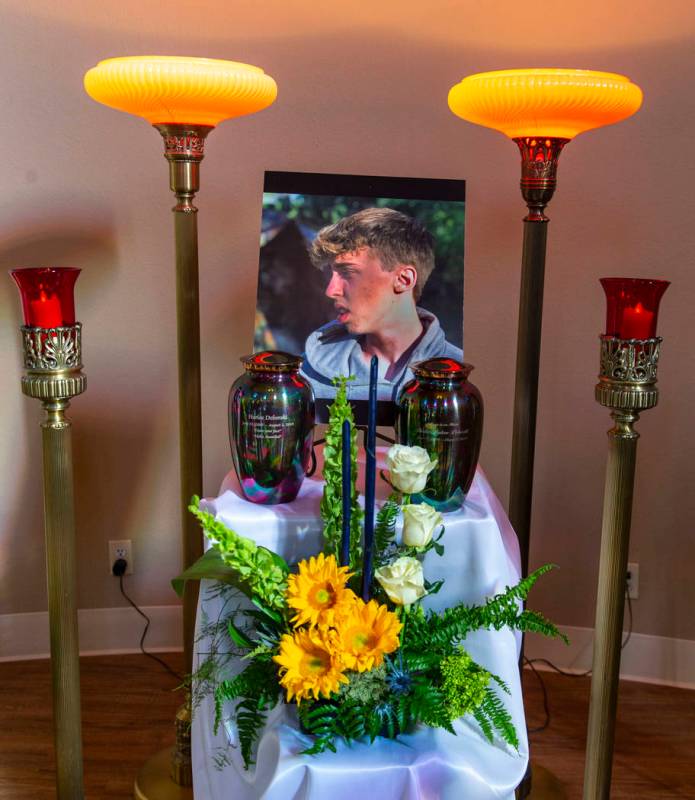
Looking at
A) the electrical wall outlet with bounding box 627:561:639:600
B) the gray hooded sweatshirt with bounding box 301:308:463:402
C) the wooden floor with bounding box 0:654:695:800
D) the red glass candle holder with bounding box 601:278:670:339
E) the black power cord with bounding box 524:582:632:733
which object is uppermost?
the red glass candle holder with bounding box 601:278:670:339

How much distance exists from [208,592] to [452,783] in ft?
1.74

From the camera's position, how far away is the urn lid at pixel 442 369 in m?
A: 1.66

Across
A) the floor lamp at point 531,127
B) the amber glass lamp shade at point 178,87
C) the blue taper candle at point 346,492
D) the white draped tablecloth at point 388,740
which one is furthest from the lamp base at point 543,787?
the amber glass lamp shade at point 178,87

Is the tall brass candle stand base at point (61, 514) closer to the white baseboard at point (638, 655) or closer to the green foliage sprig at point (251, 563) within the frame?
the green foliage sprig at point (251, 563)

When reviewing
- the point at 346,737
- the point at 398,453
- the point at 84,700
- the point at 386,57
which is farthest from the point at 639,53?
the point at 84,700

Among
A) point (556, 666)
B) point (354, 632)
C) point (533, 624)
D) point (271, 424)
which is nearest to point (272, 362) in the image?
point (271, 424)

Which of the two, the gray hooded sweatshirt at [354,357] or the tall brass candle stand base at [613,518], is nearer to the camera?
the tall brass candle stand base at [613,518]

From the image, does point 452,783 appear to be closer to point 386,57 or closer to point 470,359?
point 470,359

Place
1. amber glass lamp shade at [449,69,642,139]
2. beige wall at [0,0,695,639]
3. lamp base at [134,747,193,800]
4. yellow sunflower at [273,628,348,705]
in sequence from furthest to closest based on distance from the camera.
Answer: beige wall at [0,0,695,639]
lamp base at [134,747,193,800]
amber glass lamp shade at [449,69,642,139]
yellow sunflower at [273,628,348,705]

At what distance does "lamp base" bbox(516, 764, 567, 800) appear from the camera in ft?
6.89

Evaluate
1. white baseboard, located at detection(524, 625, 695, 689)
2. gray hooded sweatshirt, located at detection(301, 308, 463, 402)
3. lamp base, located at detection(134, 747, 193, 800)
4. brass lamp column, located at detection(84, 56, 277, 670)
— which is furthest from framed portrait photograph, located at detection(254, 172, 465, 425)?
white baseboard, located at detection(524, 625, 695, 689)

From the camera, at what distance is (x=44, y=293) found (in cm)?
169

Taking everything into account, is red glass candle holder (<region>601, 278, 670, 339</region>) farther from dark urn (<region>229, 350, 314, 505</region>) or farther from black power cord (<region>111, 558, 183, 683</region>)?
black power cord (<region>111, 558, 183, 683</region>)

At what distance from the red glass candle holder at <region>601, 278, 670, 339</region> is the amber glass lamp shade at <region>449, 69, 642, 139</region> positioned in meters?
0.37
